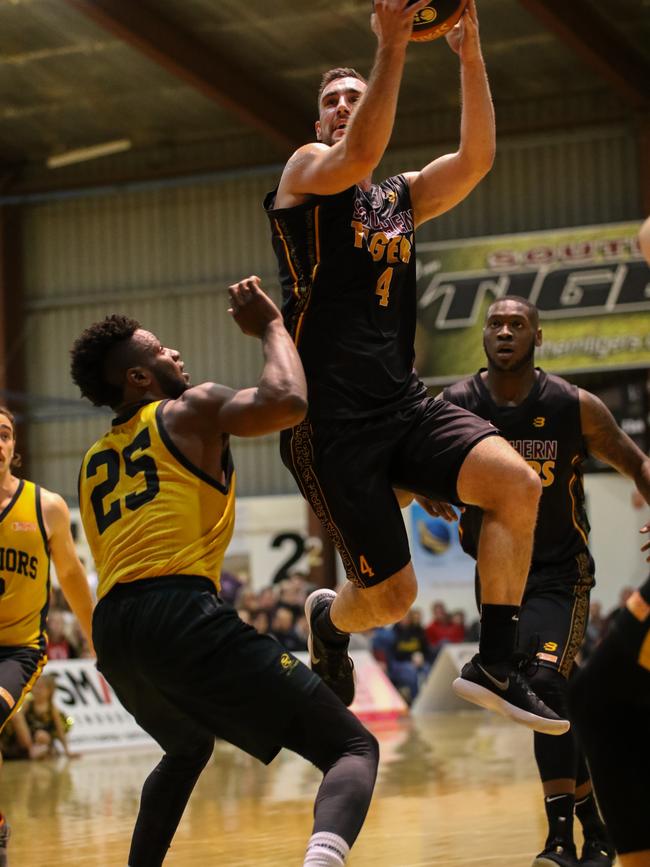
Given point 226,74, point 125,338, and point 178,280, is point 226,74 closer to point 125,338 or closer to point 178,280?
point 178,280

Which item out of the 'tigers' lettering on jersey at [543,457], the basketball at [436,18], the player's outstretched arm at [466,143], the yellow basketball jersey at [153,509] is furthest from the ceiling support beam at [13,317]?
the yellow basketball jersey at [153,509]

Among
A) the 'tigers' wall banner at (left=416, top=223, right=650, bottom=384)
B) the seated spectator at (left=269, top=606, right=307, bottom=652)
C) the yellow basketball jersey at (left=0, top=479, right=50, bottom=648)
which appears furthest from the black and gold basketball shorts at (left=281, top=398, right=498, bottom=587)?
the 'tigers' wall banner at (left=416, top=223, right=650, bottom=384)

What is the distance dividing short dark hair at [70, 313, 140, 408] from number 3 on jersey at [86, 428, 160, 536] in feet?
0.75

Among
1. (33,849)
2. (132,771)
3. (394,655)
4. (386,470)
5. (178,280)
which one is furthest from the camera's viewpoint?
(178,280)

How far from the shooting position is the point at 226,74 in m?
19.8

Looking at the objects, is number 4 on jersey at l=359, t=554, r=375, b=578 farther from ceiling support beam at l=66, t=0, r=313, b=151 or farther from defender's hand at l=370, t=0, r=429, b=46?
ceiling support beam at l=66, t=0, r=313, b=151

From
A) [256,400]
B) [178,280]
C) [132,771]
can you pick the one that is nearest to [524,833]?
[256,400]

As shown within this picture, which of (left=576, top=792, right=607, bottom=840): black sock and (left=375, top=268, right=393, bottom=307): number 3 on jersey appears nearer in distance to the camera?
(left=375, top=268, right=393, bottom=307): number 3 on jersey

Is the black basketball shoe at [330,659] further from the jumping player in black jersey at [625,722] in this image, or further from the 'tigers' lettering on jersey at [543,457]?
the jumping player in black jersey at [625,722]

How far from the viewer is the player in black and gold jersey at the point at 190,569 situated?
4.31m

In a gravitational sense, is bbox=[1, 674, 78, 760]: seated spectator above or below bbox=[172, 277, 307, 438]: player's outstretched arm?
below

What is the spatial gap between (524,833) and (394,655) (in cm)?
1206

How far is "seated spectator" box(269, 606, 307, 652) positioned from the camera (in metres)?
18.3

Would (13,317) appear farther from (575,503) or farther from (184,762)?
(184,762)
